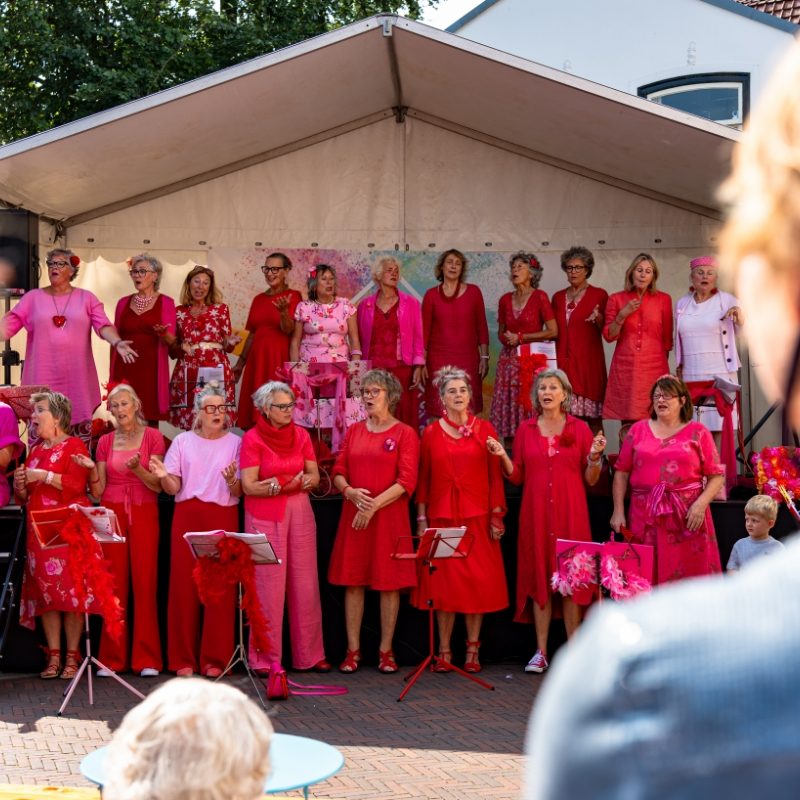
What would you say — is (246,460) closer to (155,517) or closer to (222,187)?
(155,517)

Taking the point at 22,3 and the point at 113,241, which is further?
the point at 22,3

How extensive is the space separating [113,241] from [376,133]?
8.06ft

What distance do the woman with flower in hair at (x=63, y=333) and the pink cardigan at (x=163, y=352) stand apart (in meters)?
0.19

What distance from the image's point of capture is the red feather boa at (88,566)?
7.16 m

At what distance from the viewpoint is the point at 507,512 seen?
8.34 m

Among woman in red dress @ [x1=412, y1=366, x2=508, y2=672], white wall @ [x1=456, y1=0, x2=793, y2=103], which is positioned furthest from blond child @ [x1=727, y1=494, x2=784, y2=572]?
white wall @ [x1=456, y1=0, x2=793, y2=103]

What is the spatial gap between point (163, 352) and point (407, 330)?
1.88 m

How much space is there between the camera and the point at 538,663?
8.12 metres

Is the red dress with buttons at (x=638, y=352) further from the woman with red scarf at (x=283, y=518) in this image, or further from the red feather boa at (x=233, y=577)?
the red feather boa at (x=233, y=577)

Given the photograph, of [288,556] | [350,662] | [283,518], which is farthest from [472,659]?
[283,518]

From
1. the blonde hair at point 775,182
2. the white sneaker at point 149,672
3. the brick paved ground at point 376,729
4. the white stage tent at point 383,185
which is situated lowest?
the brick paved ground at point 376,729

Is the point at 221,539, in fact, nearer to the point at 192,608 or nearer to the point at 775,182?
the point at 192,608

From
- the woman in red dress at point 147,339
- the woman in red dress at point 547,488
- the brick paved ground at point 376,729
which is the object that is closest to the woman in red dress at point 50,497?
the brick paved ground at point 376,729

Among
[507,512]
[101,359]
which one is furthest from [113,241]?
[507,512]
